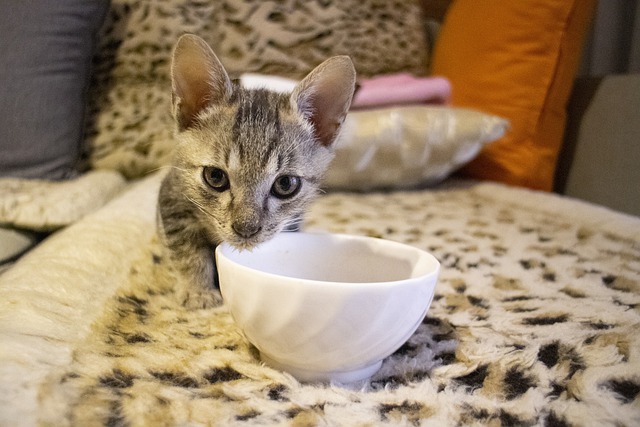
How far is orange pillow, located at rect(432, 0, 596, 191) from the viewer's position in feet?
5.64

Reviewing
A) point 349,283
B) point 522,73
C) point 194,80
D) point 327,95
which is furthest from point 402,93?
point 349,283

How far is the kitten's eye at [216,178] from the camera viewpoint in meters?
0.84

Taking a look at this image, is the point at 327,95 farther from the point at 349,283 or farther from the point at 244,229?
the point at 349,283

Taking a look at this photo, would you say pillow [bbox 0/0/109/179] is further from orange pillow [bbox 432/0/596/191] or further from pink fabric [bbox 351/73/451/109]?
orange pillow [bbox 432/0/596/191]

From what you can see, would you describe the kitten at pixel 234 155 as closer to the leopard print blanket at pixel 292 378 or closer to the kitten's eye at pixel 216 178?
the kitten's eye at pixel 216 178

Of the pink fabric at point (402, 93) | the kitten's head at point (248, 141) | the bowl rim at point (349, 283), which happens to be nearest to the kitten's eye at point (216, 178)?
the kitten's head at point (248, 141)

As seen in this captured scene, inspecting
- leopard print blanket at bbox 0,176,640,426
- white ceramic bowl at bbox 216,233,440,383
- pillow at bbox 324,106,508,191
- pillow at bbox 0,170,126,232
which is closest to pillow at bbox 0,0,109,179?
pillow at bbox 0,170,126,232

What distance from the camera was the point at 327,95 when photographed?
0.93 metres

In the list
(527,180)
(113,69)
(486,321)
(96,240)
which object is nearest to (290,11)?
(113,69)

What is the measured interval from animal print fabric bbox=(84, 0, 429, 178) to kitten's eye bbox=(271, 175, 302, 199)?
0.91 m

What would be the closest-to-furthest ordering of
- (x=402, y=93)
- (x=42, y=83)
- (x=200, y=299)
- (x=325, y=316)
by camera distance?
(x=325, y=316) < (x=200, y=299) < (x=42, y=83) < (x=402, y=93)

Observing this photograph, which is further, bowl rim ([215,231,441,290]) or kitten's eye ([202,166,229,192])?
kitten's eye ([202,166,229,192])

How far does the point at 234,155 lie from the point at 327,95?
9.2 inches

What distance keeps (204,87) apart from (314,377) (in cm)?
56
